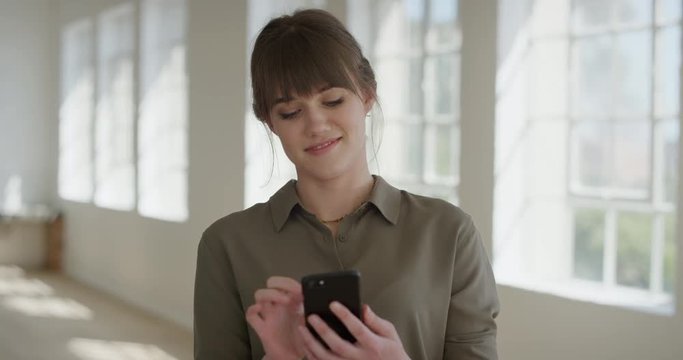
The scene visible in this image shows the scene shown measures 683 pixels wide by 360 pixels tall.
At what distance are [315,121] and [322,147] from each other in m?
0.05

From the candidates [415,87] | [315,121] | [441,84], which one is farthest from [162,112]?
[315,121]

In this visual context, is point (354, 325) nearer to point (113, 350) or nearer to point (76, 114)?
point (113, 350)

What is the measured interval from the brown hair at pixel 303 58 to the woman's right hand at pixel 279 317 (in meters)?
0.32

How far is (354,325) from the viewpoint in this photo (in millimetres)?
1248

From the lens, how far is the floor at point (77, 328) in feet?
20.8

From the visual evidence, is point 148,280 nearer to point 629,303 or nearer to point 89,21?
point 89,21

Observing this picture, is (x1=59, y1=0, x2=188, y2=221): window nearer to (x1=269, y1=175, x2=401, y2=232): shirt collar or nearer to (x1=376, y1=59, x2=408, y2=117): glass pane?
(x1=376, y1=59, x2=408, y2=117): glass pane

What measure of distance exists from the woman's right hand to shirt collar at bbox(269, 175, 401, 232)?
199 millimetres

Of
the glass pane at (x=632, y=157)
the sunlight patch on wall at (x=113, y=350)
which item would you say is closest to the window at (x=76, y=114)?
the sunlight patch on wall at (x=113, y=350)

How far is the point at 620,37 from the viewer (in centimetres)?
401

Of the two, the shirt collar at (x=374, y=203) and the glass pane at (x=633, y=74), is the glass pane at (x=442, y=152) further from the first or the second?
the shirt collar at (x=374, y=203)

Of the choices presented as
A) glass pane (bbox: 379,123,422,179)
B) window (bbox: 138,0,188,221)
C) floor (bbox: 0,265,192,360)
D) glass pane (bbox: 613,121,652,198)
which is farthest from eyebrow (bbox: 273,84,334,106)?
window (bbox: 138,0,188,221)

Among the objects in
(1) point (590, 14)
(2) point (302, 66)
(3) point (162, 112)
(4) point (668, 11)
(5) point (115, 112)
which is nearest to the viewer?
(2) point (302, 66)

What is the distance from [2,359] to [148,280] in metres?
2.40
